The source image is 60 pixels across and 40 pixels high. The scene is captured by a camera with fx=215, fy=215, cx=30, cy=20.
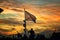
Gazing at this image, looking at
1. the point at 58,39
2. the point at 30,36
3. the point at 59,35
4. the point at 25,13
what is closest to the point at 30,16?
the point at 25,13

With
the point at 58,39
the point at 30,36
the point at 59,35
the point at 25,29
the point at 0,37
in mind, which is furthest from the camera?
the point at 59,35

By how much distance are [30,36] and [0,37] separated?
2.78 metres

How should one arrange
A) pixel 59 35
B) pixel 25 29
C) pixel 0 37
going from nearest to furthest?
pixel 25 29, pixel 0 37, pixel 59 35

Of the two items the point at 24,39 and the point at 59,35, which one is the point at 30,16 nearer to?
the point at 24,39

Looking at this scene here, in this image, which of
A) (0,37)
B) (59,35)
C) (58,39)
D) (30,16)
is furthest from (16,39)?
(59,35)

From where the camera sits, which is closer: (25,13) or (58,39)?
(25,13)

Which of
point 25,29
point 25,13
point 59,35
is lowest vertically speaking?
point 59,35

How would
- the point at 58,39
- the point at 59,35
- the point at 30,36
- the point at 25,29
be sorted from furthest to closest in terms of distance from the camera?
the point at 59,35, the point at 58,39, the point at 30,36, the point at 25,29

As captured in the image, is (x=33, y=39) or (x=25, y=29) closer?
(x=25, y=29)

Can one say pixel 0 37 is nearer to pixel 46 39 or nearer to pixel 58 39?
pixel 46 39

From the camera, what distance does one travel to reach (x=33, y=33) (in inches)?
639

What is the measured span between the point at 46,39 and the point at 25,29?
8.51 feet

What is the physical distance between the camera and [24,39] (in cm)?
1619

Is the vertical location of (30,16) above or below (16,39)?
above
